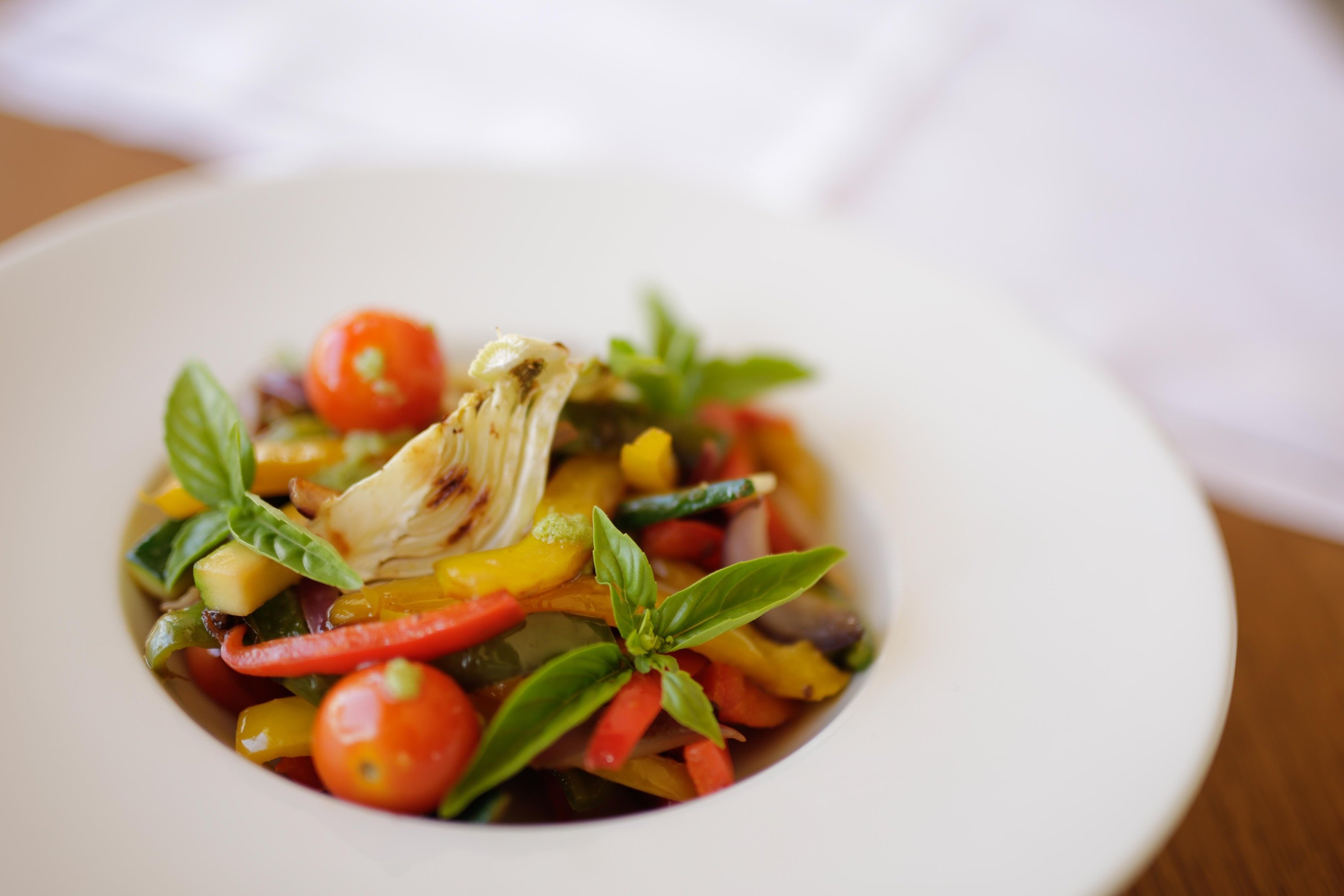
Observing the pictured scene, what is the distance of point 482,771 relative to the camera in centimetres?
140

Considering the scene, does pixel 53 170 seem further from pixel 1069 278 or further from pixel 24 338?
pixel 1069 278

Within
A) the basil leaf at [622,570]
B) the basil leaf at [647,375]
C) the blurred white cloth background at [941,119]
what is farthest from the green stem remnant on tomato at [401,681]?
the blurred white cloth background at [941,119]

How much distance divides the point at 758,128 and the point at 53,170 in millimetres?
2898

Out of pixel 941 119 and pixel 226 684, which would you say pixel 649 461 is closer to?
pixel 226 684

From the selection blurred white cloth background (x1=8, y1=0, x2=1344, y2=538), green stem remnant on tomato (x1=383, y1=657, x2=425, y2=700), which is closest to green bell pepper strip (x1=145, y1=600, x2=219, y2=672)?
green stem remnant on tomato (x1=383, y1=657, x2=425, y2=700)

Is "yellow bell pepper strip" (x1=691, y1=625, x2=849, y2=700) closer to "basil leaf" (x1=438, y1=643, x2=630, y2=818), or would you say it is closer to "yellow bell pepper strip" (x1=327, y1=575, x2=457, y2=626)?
"basil leaf" (x1=438, y1=643, x2=630, y2=818)

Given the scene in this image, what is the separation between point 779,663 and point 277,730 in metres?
0.96

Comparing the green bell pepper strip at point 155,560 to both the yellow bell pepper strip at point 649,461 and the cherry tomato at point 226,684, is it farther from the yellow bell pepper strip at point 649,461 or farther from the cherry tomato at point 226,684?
the yellow bell pepper strip at point 649,461

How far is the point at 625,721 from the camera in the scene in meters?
1.55

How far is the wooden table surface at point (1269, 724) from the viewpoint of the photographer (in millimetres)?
1809

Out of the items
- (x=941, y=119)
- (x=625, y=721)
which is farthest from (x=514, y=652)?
(x=941, y=119)

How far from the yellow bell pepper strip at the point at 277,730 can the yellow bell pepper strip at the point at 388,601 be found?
171 millimetres

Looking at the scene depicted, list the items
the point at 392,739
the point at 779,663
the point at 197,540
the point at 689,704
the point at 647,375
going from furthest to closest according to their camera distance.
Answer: the point at 647,375 < the point at 779,663 < the point at 197,540 < the point at 689,704 < the point at 392,739

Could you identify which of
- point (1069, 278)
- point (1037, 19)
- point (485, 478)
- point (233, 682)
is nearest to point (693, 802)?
point (485, 478)
